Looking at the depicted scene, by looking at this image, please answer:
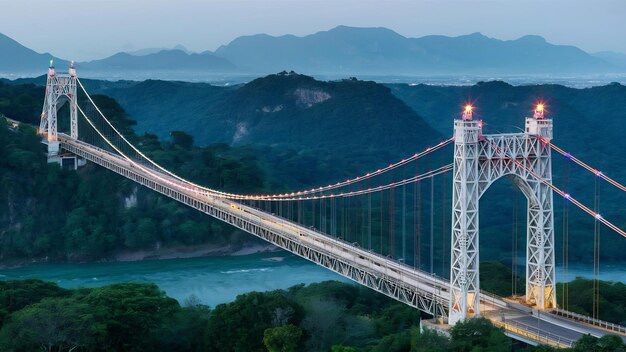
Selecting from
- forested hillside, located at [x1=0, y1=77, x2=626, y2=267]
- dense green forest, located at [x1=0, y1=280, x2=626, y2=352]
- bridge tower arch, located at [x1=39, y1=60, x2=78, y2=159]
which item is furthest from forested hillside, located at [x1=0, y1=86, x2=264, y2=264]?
dense green forest, located at [x1=0, y1=280, x2=626, y2=352]

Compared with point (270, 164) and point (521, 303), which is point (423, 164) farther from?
point (521, 303)

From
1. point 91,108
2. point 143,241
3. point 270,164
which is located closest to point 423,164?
point 270,164

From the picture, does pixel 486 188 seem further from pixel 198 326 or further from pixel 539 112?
pixel 198 326

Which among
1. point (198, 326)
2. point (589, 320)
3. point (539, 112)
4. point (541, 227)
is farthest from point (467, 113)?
point (198, 326)

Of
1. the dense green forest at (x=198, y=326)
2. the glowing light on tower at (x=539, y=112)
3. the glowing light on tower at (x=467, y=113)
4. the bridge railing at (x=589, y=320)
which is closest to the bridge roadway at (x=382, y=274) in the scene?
the bridge railing at (x=589, y=320)

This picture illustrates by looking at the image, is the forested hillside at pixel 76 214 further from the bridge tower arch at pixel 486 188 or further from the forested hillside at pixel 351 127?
the bridge tower arch at pixel 486 188

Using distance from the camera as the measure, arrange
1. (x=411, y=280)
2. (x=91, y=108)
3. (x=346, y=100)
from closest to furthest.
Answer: (x=411, y=280)
(x=91, y=108)
(x=346, y=100)

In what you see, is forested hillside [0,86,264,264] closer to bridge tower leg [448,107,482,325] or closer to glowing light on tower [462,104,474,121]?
bridge tower leg [448,107,482,325]
